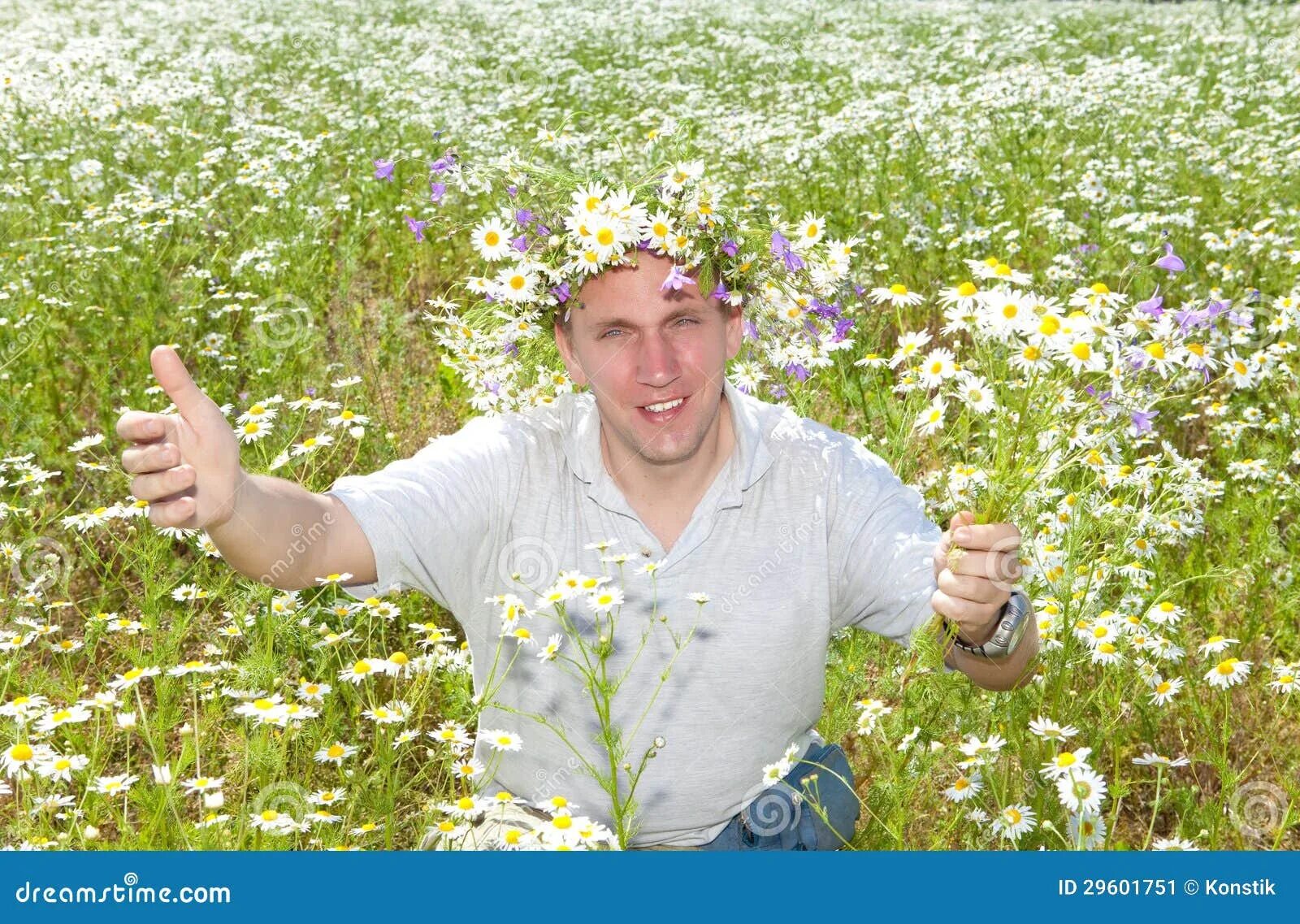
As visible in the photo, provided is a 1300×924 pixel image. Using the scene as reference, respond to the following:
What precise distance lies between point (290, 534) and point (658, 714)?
84 centimetres

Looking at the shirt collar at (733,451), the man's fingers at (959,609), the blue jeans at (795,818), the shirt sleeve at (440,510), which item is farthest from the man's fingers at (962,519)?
the shirt sleeve at (440,510)

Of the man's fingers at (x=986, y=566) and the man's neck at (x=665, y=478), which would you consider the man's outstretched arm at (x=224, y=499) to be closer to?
the man's neck at (x=665, y=478)

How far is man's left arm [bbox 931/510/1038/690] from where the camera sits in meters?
1.79

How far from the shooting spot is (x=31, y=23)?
13.3 metres

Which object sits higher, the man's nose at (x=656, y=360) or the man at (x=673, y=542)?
the man's nose at (x=656, y=360)

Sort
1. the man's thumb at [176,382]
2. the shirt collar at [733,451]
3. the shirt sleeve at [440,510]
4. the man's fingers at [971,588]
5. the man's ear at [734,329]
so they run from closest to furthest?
the man's thumb at [176,382]
the man's fingers at [971,588]
the shirt sleeve at [440,510]
the shirt collar at [733,451]
the man's ear at [734,329]

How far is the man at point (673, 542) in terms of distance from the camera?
2.40 meters

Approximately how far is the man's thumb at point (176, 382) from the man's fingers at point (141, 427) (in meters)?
0.04

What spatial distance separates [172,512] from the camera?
70.6 inches

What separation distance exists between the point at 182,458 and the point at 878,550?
1302 mm

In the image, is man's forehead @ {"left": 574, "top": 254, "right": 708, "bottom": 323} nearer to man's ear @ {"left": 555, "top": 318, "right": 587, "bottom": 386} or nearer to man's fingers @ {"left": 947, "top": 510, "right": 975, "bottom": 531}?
man's ear @ {"left": 555, "top": 318, "right": 587, "bottom": 386}

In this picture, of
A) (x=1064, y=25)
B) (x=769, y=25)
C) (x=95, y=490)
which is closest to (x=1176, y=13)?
(x=1064, y=25)

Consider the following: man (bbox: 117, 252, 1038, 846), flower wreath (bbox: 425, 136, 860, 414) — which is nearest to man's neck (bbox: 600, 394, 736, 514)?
man (bbox: 117, 252, 1038, 846)

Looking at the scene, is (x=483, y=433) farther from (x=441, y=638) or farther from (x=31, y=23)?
(x=31, y=23)
